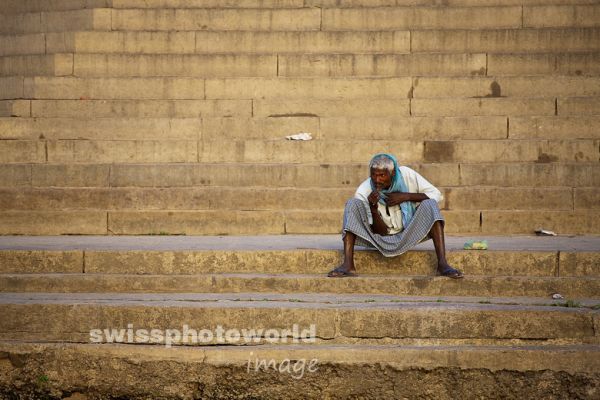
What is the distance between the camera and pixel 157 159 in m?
10.2

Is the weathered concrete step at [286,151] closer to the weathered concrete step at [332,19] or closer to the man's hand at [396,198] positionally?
the weathered concrete step at [332,19]

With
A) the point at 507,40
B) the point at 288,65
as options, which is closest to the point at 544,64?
the point at 507,40

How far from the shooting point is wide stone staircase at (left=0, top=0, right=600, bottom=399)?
625 cm

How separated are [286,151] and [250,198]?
35.9 inches

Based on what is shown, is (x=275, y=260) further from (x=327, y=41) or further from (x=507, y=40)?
(x=507, y=40)

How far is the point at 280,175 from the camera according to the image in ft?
31.8

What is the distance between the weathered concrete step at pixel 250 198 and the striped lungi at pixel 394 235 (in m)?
1.94

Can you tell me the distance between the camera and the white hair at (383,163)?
7355mm

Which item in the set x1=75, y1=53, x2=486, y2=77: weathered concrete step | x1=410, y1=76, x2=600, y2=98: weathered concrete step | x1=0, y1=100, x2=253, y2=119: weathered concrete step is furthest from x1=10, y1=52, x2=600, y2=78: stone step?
x1=0, y1=100, x2=253, y2=119: weathered concrete step

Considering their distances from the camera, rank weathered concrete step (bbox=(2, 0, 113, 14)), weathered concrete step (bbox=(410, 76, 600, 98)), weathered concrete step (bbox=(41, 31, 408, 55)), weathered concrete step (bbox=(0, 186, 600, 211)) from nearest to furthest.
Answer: weathered concrete step (bbox=(0, 186, 600, 211)) < weathered concrete step (bbox=(410, 76, 600, 98)) < weathered concrete step (bbox=(41, 31, 408, 55)) < weathered concrete step (bbox=(2, 0, 113, 14))

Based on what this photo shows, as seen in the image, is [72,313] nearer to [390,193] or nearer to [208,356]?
[208,356]

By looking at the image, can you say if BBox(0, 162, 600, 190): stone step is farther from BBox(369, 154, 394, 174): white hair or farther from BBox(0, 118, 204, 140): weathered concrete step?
BBox(369, 154, 394, 174): white hair

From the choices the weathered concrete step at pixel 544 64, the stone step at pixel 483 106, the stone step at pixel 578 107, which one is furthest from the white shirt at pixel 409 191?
the weathered concrete step at pixel 544 64

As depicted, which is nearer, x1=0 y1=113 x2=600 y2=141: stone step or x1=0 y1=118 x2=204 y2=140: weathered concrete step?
x1=0 y1=113 x2=600 y2=141: stone step
